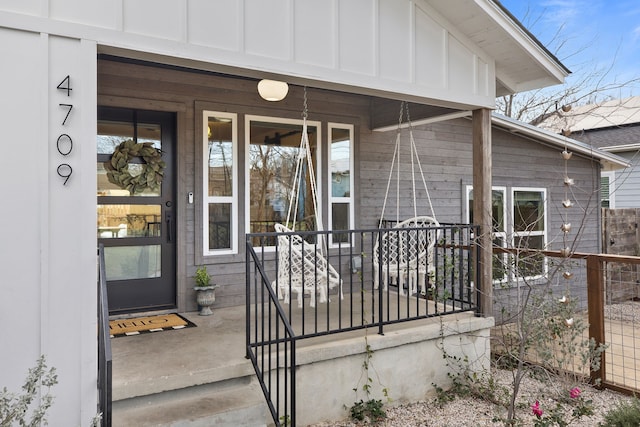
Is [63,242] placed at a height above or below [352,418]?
above

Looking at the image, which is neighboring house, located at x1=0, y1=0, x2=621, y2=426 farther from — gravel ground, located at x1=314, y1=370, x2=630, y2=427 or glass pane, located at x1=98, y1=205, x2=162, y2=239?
gravel ground, located at x1=314, y1=370, x2=630, y2=427

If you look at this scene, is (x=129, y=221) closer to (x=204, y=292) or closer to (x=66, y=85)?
(x=204, y=292)

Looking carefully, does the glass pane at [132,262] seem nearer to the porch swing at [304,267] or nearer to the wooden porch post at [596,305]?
the porch swing at [304,267]

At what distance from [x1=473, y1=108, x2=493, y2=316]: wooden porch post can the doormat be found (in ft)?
8.72

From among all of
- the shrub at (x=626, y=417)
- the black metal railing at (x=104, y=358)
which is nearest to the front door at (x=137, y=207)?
the black metal railing at (x=104, y=358)

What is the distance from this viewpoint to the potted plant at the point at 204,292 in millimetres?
4242

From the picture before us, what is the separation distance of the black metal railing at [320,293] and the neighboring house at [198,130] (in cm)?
47

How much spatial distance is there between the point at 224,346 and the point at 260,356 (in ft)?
1.23

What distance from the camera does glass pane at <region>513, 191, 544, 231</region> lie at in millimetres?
7332

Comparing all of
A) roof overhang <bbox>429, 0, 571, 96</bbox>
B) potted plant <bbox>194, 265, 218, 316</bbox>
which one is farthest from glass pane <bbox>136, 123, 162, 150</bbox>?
roof overhang <bbox>429, 0, 571, 96</bbox>

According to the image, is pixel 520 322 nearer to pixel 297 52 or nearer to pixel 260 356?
pixel 260 356

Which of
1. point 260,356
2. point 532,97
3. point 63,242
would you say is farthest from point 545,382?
point 532,97

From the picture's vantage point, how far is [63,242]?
229 cm

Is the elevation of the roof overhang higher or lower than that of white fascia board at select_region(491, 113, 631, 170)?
higher
